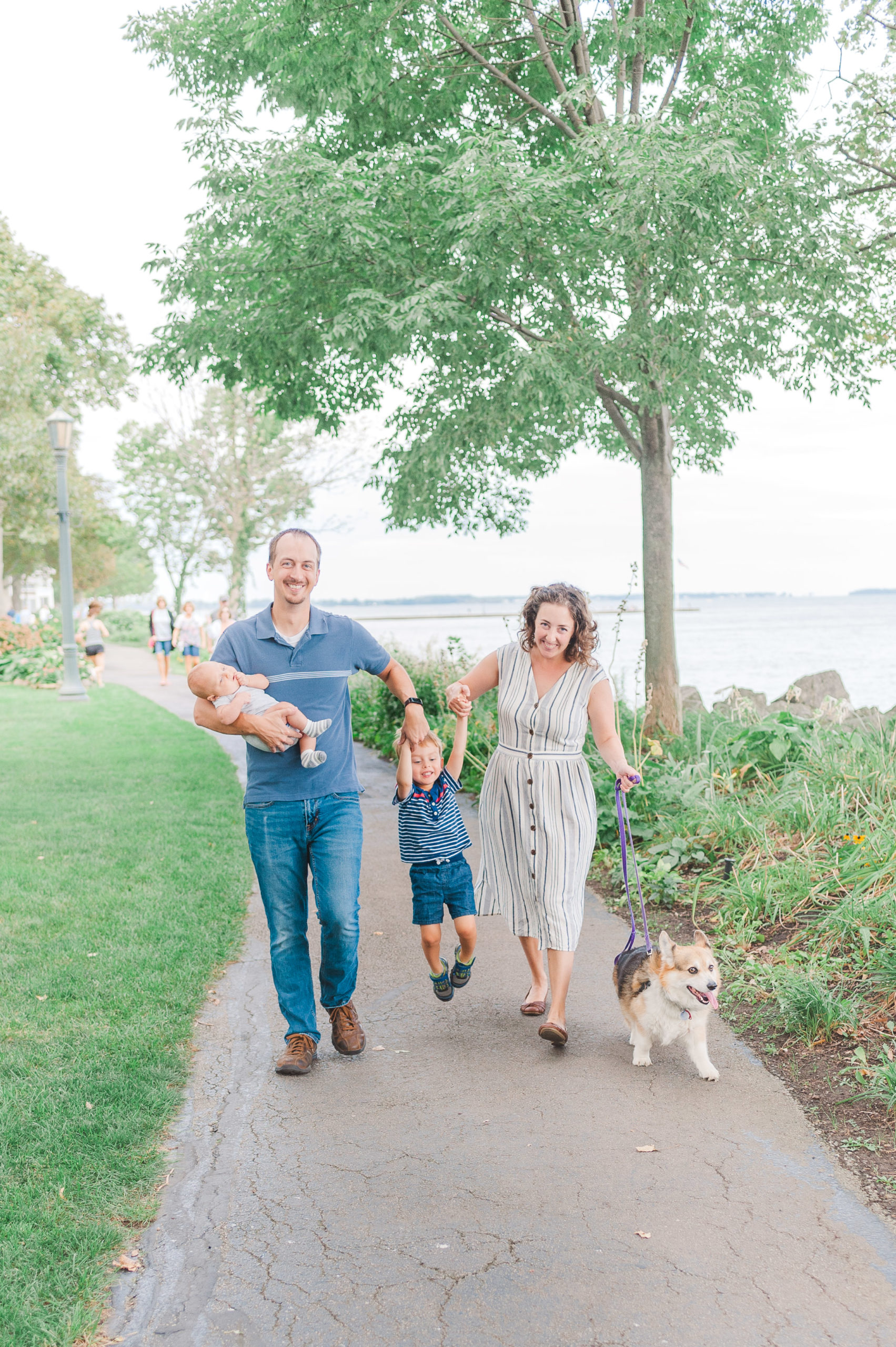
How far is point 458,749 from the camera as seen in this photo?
4922 mm

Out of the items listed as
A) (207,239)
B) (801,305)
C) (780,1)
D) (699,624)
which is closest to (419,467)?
(207,239)

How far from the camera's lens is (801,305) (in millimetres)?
9305

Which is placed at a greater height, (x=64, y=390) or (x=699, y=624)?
(x=64, y=390)

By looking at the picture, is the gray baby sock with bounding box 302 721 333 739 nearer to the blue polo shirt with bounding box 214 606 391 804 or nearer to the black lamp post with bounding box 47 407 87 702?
the blue polo shirt with bounding box 214 606 391 804

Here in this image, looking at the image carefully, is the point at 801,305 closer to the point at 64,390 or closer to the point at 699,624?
the point at 64,390

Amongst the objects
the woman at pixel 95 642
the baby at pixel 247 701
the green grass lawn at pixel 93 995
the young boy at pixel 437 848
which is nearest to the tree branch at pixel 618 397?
the green grass lawn at pixel 93 995

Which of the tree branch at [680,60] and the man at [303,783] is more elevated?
the tree branch at [680,60]

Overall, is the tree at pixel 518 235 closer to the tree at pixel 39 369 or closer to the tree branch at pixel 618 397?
the tree branch at pixel 618 397

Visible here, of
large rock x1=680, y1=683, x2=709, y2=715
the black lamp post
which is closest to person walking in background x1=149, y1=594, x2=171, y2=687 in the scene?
the black lamp post

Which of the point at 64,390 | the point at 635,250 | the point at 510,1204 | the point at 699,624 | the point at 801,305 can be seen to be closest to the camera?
the point at 510,1204

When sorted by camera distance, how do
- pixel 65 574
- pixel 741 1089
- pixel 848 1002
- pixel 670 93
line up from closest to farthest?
pixel 741 1089
pixel 848 1002
pixel 670 93
pixel 65 574

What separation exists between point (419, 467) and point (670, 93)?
16.2 ft

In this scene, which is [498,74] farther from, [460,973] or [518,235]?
[460,973]

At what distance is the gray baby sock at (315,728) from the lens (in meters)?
4.20
